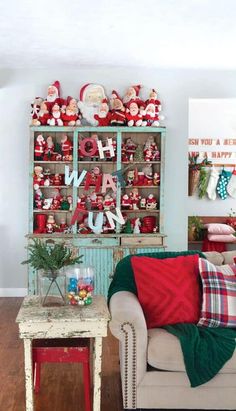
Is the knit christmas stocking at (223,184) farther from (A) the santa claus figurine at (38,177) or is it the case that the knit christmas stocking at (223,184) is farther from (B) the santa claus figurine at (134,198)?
(A) the santa claus figurine at (38,177)

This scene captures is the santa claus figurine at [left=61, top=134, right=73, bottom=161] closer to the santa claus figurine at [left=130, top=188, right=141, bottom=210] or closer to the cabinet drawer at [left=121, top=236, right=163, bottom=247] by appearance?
the santa claus figurine at [left=130, top=188, right=141, bottom=210]

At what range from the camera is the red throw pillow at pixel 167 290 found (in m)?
3.02

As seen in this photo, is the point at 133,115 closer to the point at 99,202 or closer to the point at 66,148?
the point at 66,148

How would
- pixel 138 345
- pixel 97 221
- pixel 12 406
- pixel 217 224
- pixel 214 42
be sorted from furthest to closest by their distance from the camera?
pixel 217 224, pixel 97 221, pixel 214 42, pixel 12 406, pixel 138 345

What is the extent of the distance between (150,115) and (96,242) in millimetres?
1470

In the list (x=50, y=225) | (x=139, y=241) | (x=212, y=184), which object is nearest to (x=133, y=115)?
(x=139, y=241)

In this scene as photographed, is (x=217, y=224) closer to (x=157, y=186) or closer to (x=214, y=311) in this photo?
(x=157, y=186)

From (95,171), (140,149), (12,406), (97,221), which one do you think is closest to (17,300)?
(97,221)

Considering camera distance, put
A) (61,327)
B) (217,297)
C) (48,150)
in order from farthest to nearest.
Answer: (48,150), (217,297), (61,327)

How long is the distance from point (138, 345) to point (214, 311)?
562 millimetres

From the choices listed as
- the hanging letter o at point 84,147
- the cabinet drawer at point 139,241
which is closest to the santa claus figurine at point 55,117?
the hanging letter o at point 84,147

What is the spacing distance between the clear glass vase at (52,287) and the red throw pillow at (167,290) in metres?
0.50

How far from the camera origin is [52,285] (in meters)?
2.82

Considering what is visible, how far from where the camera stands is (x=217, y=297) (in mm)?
3064
